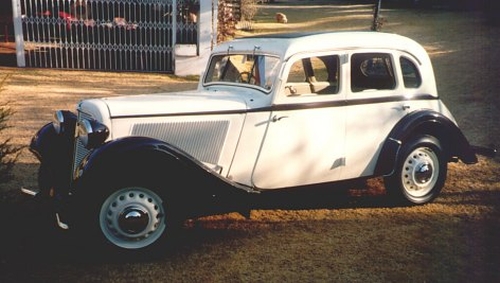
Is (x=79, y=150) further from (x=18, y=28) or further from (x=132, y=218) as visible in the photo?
(x=18, y=28)

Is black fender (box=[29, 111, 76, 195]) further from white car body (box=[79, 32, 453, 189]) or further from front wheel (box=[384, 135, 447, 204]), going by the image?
front wheel (box=[384, 135, 447, 204])

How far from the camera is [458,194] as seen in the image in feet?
18.6

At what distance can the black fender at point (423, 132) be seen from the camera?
4941mm

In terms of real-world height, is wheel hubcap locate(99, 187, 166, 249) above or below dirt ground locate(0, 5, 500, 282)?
above

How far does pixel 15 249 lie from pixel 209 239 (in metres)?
1.59

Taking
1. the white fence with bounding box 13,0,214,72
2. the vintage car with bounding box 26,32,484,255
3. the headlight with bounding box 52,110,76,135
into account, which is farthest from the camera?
the white fence with bounding box 13,0,214,72

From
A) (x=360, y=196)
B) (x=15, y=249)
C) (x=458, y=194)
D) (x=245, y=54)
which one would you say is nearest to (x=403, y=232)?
(x=360, y=196)

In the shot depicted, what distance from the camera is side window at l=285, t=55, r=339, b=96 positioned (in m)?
4.79

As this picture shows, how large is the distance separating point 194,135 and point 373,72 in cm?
203

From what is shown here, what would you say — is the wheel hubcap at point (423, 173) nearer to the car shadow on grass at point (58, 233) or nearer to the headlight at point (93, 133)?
the car shadow on grass at point (58, 233)

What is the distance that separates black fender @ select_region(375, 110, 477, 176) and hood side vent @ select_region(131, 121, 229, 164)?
1702 millimetres

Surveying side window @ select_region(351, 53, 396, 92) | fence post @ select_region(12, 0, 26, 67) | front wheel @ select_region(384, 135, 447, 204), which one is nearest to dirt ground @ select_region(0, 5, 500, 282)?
front wheel @ select_region(384, 135, 447, 204)

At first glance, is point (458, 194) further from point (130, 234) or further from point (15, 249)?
point (15, 249)

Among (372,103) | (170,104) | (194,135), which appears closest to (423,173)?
(372,103)
